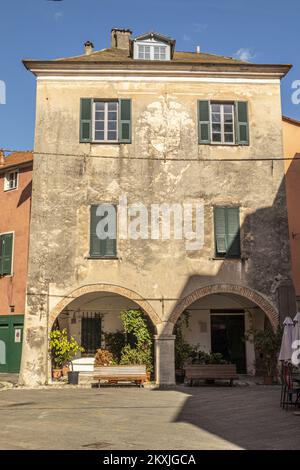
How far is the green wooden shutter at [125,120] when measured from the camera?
1858 cm

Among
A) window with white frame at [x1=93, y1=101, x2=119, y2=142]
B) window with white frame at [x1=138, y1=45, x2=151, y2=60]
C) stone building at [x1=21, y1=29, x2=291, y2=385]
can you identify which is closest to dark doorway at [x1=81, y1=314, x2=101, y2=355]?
stone building at [x1=21, y1=29, x2=291, y2=385]

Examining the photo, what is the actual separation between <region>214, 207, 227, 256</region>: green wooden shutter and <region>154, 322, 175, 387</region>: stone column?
9.31 ft

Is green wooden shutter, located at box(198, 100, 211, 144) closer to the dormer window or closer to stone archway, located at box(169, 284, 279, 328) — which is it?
the dormer window

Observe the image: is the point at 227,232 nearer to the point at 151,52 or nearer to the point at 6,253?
the point at 151,52

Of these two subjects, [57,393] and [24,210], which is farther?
[24,210]

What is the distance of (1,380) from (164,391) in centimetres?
614

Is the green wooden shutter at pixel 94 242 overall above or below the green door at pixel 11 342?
above

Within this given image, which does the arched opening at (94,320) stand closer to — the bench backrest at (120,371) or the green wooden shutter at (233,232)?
the bench backrest at (120,371)

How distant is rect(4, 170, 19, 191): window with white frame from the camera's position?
22688 mm

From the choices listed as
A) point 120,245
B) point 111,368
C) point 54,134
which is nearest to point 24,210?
point 54,134

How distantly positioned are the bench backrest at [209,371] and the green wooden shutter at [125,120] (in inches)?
298

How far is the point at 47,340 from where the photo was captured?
1733 centimetres

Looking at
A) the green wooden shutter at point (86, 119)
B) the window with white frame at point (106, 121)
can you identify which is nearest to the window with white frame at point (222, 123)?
the window with white frame at point (106, 121)
